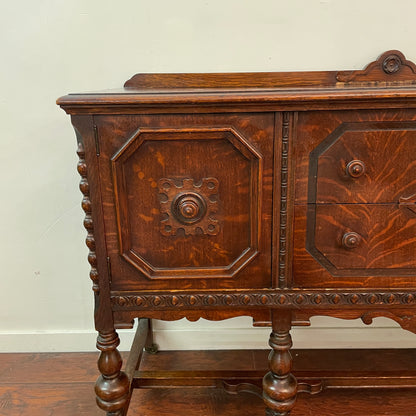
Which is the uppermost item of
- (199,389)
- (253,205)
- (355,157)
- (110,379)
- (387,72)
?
(387,72)

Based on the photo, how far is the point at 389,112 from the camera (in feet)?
2.92

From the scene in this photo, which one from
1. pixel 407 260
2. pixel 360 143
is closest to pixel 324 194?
pixel 360 143

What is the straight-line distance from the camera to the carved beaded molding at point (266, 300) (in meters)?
1.00

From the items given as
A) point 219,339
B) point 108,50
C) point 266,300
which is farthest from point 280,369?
point 108,50

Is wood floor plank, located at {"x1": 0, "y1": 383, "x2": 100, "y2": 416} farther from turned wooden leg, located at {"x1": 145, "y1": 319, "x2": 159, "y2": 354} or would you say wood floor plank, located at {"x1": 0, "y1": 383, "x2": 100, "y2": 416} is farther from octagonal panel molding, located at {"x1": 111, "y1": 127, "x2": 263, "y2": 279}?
octagonal panel molding, located at {"x1": 111, "y1": 127, "x2": 263, "y2": 279}

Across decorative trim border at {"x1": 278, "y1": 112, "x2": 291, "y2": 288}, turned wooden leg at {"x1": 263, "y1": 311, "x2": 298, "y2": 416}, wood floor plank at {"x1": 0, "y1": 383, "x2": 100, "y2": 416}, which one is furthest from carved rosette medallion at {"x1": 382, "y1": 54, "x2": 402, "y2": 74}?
wood floor plank at {"x1": 0, "y1": 383, "x2": 100, "y2": 416}

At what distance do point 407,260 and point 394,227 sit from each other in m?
0.10

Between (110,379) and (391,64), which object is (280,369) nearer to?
(110,379)

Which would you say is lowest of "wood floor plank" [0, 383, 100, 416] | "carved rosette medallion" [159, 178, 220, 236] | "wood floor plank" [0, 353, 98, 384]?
"wood floor plank" [0, 353, 98, 384]

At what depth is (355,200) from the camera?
3.09 feet

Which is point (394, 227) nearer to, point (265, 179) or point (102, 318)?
point (265, 179)

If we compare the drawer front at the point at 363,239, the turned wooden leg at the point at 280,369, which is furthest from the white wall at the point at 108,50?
the turned wooden leg at the point at 280,369

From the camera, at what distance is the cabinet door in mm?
902

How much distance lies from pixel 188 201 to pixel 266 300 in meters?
0.32
